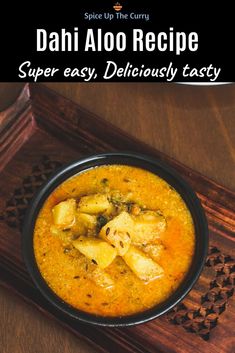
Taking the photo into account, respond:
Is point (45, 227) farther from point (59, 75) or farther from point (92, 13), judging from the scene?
point (92, 13)

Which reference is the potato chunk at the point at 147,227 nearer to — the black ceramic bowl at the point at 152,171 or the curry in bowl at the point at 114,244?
the curry in bowl at the point at 114,244

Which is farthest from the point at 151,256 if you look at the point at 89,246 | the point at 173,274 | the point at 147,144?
the point at 147,144

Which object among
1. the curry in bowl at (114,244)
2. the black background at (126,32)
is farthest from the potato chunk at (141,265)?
the black background at (126,32)

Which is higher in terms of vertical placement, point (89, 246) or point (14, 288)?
point (89, 246)

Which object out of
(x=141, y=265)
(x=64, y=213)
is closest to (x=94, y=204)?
(x=64, y=213)

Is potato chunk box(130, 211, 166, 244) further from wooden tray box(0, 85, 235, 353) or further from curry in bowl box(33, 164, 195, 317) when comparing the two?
wooden tray box(0, 85, 235, 353)

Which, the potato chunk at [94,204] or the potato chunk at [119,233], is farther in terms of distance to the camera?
the potato chunk at [94,204]

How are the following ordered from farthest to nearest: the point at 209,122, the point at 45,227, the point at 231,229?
the point at 209,122
the point at 231,229
the point at 45,227
